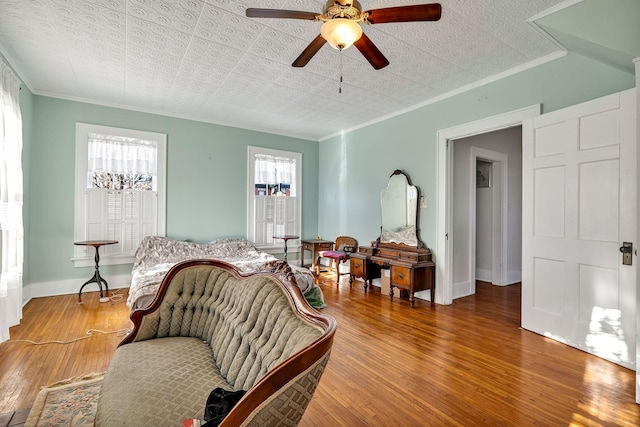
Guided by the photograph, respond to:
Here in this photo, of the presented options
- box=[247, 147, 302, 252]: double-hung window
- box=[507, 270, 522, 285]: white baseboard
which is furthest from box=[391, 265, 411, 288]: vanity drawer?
box=[247, 147, 302, 252]: double-hung window

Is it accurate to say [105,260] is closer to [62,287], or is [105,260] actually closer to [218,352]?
[62,287]

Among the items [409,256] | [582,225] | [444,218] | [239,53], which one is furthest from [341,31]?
[409,256]

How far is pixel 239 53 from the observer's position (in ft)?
10.4

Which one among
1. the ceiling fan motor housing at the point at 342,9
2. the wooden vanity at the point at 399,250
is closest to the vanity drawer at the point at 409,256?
the wooden vanity at the point at 399,250

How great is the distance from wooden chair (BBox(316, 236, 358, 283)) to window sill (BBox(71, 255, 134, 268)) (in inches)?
124

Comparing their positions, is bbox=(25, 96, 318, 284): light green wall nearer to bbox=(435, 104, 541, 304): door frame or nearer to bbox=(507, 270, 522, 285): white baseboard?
bbox=(435, 104, 541, 304): door frame

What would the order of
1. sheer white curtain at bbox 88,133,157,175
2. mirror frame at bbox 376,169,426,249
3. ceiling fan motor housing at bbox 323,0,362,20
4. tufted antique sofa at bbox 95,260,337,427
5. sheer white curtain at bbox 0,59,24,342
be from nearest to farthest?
tufted antique sofa at bbox 95,260,337,427 < ceiling fan motor housing at bbox 323,0,362,20 < sheer white curtain at bbox 0,59,24,342 < mirror frame at bbox 376,169,426,249 < sheer white curtain at bbox 88,133,157,175

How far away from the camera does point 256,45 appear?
3025 mm

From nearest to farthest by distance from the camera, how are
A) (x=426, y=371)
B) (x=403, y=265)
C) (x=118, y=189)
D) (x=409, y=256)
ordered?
(x=426, y=371)
(x=403, y=265)
(x=409, y=256)
(x=118, y=189)

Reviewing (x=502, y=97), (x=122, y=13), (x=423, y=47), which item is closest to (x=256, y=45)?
(x=122, y=13)

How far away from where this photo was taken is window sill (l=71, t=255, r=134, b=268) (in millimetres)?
4537

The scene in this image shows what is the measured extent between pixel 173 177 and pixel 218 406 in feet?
15.9

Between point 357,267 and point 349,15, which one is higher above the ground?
point 349,15

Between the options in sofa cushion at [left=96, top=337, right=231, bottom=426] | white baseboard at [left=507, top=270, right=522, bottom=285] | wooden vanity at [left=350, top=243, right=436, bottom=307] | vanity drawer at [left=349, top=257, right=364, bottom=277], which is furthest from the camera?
white baseboard at [left=507, top=270, right=522, bottom=285]
